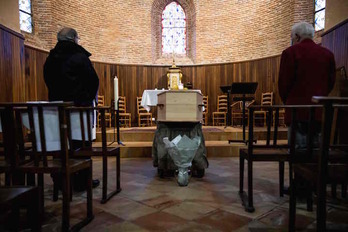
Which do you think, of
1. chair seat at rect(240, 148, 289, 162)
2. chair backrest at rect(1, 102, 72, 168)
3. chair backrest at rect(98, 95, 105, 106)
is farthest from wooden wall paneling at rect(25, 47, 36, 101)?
chair seat at rect(240, 148, 289, 162)

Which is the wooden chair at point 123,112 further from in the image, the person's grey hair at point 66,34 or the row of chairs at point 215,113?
the person's grey hair at point 66,34

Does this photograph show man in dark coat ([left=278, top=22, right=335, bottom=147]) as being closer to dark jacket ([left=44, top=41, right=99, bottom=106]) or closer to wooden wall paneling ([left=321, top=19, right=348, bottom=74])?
dark jacket ([left=44, top=41, right=99, bottom=106])

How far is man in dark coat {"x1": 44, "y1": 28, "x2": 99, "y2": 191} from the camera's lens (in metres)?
2.55

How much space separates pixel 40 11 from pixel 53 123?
6536 mm

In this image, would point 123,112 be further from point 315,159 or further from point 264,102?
point 315,159

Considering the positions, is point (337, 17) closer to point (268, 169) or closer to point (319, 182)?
point (268, 169)

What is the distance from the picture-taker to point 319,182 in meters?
1.38

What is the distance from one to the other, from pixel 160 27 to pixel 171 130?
6.99 m

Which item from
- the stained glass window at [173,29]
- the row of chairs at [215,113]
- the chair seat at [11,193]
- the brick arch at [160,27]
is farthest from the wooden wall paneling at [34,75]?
the chair seat at [11,193]

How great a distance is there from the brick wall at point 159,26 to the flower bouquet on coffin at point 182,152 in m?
5.74

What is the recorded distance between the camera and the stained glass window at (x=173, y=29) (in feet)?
31.7

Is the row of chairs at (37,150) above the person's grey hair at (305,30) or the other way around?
the other way around

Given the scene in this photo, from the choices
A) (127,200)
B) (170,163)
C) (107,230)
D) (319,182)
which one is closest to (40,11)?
(170,163)

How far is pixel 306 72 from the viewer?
226 cm
